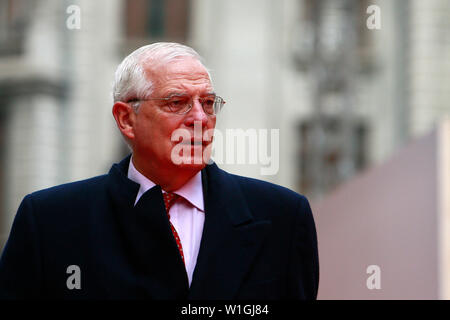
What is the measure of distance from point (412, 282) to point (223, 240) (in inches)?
58.4

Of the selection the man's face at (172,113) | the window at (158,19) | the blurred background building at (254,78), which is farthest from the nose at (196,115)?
the window at (158,19)

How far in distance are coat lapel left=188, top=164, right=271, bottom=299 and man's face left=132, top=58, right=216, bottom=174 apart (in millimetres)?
91

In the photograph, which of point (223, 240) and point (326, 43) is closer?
point (223, 240)

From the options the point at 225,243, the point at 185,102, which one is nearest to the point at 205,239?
Answer: the point at 225,243

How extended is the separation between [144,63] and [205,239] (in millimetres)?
331

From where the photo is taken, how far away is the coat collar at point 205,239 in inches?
53.6

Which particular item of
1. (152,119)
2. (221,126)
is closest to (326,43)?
(221,126)

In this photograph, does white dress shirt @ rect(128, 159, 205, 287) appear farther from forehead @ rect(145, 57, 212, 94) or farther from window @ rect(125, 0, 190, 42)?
window @ rect(125, 0, 190, 42)

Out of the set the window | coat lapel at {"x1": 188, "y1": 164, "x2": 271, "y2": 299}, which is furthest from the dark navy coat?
the window

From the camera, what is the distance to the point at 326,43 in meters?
10.7

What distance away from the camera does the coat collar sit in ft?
4.47

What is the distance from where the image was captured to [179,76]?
4.51ft

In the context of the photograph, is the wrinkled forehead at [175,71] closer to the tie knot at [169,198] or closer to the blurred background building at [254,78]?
the tie knot at [169,198]

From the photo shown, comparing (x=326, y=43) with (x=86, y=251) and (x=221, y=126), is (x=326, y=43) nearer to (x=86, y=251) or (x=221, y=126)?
(x=221, y=126)
